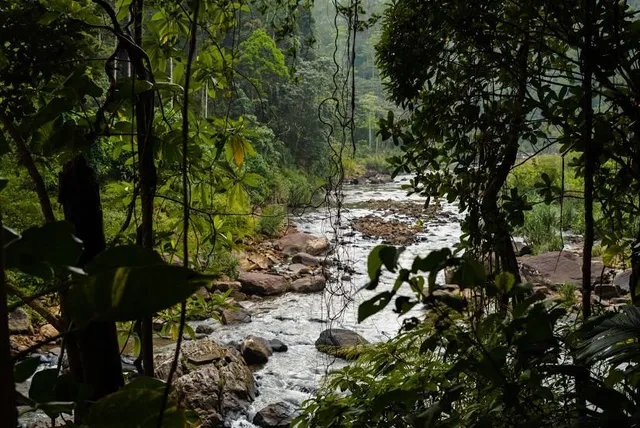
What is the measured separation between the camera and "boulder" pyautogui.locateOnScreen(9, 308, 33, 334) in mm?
4808

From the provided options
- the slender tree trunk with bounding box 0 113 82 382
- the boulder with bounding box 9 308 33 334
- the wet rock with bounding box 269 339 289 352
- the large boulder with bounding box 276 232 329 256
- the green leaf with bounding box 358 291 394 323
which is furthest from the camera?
the large boulder with bounding box 276 232 329 256

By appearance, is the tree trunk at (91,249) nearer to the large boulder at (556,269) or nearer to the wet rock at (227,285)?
the wet rock at (227,285)

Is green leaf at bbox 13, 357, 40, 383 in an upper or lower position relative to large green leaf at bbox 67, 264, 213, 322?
lower

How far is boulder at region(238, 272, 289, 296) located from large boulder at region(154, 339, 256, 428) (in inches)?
103

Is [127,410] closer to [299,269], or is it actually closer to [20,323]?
[20,323]

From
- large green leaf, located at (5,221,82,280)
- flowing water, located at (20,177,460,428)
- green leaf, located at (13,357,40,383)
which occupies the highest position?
large green leaf, located at (5,221,82,280)

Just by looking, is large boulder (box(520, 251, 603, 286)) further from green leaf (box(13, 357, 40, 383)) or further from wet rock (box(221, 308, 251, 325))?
green leaf (box(13, 357, 40, 383))

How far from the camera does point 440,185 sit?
162 centimetres

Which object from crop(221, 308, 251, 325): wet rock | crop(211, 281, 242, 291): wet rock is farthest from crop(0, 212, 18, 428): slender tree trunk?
crop(211, 281, 242, 291): wet rock

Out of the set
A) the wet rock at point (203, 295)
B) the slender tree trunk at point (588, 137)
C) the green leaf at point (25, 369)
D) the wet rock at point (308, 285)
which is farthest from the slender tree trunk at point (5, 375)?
the wet rock at point (308, 285)

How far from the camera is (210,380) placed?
3.94 metres

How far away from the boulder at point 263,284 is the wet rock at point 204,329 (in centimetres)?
154

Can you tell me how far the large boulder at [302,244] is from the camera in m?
9.34

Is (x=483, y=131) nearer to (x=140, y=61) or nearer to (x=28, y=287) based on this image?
(x=140, y=61)
